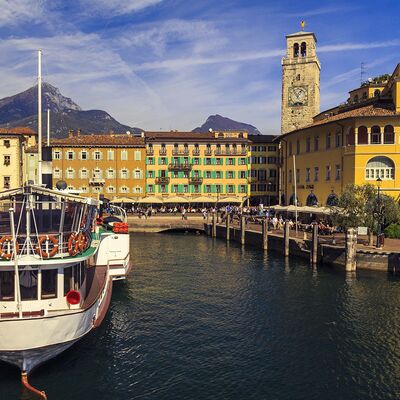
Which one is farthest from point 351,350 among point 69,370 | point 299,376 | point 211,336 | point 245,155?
point 245,155

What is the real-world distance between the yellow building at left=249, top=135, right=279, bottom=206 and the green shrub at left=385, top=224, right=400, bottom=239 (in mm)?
38979

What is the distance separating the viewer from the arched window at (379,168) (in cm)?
4850

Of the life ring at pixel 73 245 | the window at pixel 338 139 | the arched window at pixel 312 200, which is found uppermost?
the window at pixel 338 139

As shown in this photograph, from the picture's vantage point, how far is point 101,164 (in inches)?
3041

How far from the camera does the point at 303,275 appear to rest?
33.9 m

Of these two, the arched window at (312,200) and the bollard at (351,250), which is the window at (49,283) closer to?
the bollard at (351,250)

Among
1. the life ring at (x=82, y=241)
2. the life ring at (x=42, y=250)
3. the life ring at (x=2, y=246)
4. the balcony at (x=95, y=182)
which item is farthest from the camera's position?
the balcony at (x=95, y=182)

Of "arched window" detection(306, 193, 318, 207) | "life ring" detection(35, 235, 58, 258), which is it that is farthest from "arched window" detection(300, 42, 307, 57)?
"life ring" detection(35, 235, 58, 258)

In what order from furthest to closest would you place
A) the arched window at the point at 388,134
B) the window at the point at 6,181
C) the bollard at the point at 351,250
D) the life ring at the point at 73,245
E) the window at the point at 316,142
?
the window at the point at 6,181, the window at the point at 316,142, the arched window at the point at 388,134, the bollard at the point at 351,250, the life ring at the point at 73,245

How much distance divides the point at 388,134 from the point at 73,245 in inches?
1609

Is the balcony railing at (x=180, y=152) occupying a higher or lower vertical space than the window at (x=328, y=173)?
higher

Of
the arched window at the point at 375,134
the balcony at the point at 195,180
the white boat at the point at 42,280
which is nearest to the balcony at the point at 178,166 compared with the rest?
the balcony at the point at 195,180

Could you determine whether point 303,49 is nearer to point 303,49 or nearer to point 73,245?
point 303,49

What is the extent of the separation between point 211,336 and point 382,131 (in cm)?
3595
